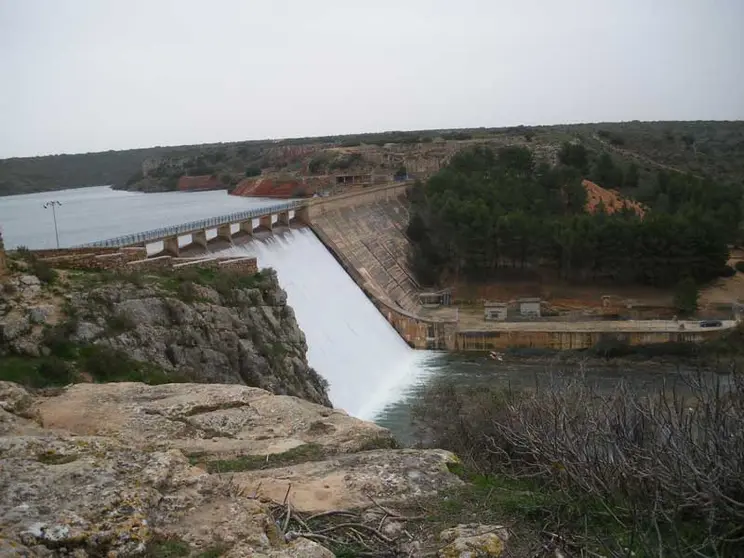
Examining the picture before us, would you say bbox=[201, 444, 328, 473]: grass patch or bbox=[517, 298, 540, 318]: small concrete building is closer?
bbox=[201, 444, 328, 473]: grass patch

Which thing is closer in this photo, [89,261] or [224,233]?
[89,261]

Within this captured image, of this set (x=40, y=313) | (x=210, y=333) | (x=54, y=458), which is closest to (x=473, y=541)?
(x=54, y=458)

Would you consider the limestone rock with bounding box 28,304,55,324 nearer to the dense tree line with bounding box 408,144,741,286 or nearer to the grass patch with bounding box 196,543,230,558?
the grass patch with bounding box 196,543,230,558

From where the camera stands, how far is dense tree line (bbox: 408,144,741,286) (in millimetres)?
34250

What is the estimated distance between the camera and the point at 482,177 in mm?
49500

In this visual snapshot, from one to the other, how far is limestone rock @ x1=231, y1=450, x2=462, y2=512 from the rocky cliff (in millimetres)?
7146

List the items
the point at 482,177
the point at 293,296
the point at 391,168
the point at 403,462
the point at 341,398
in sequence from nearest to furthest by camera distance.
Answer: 1. the point at 403,462
2. the point at 341,398
3. the point at 293,296
4. the point at 482,177
5. the point at 391,168

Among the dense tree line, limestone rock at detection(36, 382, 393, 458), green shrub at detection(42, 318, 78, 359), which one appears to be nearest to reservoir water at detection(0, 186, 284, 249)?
the dense tree line

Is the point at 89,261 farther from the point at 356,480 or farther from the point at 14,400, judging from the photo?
the point at 356,480

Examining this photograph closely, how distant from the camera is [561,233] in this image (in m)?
35.8

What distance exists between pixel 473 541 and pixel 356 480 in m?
1.73

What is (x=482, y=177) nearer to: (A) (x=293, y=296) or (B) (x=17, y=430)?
(A) (x=293, y=296)

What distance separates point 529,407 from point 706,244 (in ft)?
97.9

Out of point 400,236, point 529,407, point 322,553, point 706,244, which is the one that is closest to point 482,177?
point 400,236
